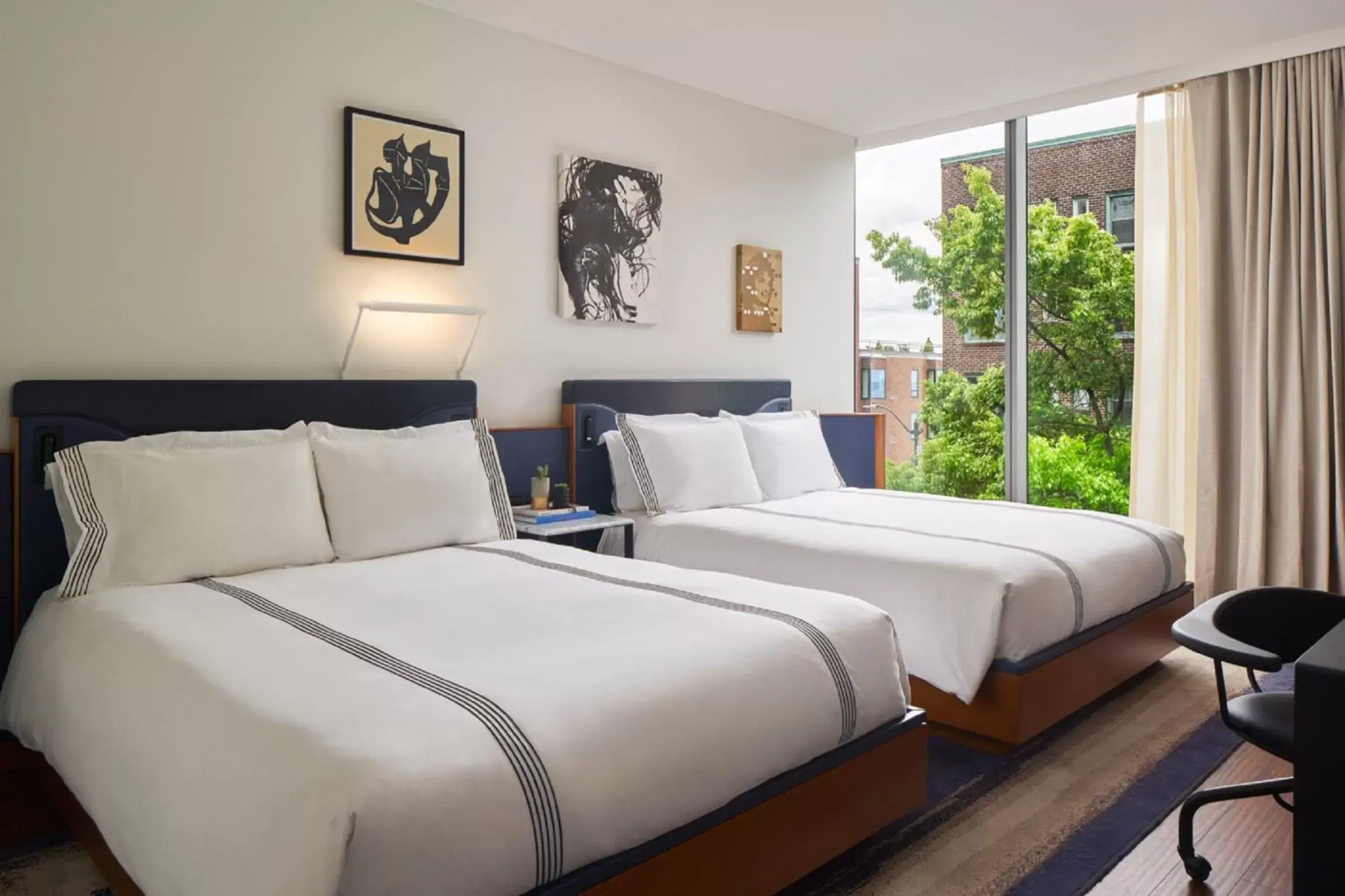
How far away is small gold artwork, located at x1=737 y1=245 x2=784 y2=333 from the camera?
194 inches

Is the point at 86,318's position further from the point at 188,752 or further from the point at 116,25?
the point at 188,752

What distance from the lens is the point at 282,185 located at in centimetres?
325

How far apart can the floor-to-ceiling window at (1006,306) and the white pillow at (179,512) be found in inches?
153

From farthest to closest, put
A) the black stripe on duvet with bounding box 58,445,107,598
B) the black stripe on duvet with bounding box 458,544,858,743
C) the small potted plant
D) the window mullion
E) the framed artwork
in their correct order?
the window mullion → the small potted plant → the framed artwork → the black stripe on duvet with bounding box 58,445,107,598 → the black stripe on duvet with bounding box 458,544,858,743

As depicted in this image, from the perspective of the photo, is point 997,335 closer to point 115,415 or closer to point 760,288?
point 760,288

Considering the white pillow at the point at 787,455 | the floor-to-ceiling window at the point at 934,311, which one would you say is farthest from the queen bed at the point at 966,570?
the floor-to-ceiling window at the point at 934,311

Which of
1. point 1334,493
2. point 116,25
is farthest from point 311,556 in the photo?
point 1334,493

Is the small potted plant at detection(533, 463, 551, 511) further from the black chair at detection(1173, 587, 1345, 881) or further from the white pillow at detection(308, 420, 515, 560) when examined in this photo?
the black chair at detection(1173, 587, 1345, 881)

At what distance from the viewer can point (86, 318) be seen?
2859 millimetres

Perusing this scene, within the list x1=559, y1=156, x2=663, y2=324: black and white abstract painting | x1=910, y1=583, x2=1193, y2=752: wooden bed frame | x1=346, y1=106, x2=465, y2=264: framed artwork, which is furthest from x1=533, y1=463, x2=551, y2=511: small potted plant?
x1=910, y1=583, x2=1193, y2=752: wooden bed frame

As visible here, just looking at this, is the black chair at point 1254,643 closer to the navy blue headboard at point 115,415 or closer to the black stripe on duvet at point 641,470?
the black stripe on duvet at point 641,470

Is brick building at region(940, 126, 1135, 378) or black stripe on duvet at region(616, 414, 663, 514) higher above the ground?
brick building at region(940, 126, 1135, 378)

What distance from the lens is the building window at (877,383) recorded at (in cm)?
588

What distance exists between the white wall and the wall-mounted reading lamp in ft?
0.20
